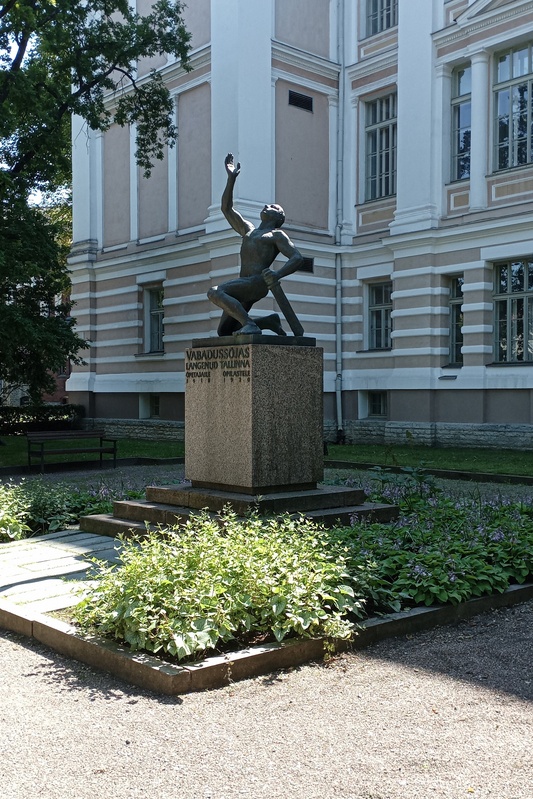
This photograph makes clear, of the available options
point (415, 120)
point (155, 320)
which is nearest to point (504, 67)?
point (415, 120)

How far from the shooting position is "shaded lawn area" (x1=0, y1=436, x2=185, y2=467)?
767 inches

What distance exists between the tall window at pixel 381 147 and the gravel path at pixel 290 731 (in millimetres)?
20837

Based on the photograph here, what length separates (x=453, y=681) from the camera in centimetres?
488

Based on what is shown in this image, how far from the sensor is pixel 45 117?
19.7 m

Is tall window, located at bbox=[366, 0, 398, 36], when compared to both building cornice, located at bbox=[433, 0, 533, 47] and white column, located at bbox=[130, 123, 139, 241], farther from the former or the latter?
white column, located at bbox=[130, 123, 139, 241]

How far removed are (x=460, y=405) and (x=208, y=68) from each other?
11616mm

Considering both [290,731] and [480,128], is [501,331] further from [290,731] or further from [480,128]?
[290,731]

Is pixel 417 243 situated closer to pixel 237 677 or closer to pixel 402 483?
pixel 402 483

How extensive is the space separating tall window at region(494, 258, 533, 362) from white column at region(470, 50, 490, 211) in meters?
1.76

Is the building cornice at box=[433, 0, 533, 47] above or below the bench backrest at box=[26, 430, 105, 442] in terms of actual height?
above

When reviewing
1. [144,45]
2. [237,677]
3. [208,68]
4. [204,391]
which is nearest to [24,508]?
[204,391]

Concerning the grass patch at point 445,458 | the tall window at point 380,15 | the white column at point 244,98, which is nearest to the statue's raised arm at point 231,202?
the grass patch at point 445,458

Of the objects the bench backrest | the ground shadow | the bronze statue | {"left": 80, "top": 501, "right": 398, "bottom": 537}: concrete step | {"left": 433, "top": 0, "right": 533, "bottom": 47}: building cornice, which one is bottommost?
the ground shadow

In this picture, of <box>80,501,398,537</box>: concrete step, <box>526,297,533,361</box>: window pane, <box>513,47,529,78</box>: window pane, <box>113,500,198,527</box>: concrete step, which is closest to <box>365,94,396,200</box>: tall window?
<box>513,47,529,78</box>: window pane
